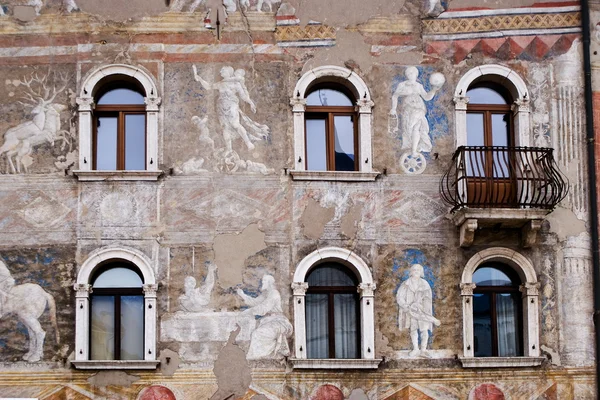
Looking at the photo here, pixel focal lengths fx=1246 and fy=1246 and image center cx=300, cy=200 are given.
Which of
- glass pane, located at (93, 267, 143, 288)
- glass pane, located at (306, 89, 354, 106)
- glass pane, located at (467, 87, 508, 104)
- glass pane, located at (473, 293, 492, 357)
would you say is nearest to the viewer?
glass pane, located at (93, 267, 143, 288)

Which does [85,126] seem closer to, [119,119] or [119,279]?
[119,119]

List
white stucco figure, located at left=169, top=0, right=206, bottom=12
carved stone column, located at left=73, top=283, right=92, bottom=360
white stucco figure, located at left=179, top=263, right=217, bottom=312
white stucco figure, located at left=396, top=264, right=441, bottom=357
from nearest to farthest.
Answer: carved stone column, located at left=73, top=283, right=92, bottom=360 → white stucco figure, located at left=179, top=263, right=217, bottom=312 → white stucco figure, located at left=396, top=264, right=441, bottom=357 → white stucco figure, located at left=169, top=0, right=206, bottom=12

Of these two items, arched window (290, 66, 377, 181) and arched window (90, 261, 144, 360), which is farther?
arched window (290, 66, 377, 181)

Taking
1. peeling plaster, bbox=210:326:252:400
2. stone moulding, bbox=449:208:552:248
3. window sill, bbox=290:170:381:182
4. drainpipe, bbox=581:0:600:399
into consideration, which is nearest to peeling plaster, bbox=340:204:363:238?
window sill, bbox=290:170:381:182

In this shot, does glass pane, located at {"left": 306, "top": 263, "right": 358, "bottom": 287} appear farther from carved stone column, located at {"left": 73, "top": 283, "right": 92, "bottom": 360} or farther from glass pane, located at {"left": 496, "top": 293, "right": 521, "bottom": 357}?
carved stone column, located at {"left": 73, "top": 283, "right": 92, "bottom": 360}

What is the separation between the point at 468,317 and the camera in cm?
1895

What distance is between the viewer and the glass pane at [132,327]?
740 inches

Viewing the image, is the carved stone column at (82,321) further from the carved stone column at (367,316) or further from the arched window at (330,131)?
the carved stone column at (367,316)

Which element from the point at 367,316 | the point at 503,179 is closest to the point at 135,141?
the point at 367,316

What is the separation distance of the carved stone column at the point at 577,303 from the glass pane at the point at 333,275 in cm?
324

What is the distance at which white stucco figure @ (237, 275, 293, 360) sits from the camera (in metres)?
18.7

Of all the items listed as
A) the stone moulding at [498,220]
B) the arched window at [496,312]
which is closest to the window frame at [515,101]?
the stone moulding at [498,220]

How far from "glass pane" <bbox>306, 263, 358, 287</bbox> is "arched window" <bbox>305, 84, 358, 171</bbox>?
154 centimetres

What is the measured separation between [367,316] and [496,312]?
2049 millimetres
